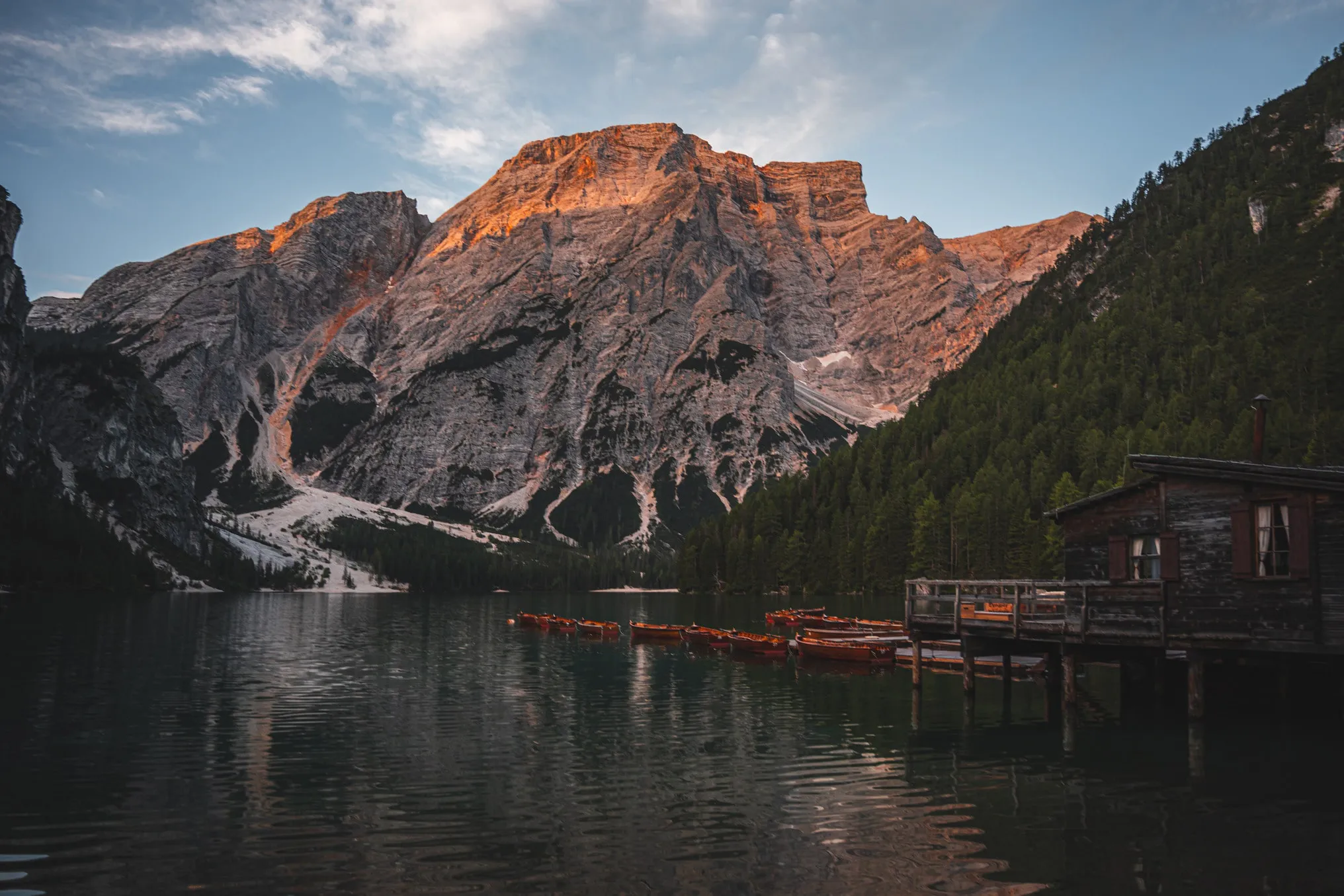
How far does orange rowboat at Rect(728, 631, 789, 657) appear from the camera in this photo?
73.6 meters

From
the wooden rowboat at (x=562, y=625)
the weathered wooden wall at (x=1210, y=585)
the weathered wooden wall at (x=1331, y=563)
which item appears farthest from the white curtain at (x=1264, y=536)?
the wooden rowboat at (x=562, y=625)

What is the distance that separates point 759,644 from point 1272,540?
152 ft

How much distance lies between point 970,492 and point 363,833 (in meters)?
149

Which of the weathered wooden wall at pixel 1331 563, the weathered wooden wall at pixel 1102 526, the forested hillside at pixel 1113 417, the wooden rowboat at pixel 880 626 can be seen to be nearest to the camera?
the weathered wooden wall at pixel 1331 563

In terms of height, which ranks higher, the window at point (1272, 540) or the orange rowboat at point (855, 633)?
the window at point (1272, 540)

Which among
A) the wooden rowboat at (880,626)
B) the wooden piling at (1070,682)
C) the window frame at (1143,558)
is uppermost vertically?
the window frame at (1143,558)

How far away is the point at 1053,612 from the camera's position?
43531 mm

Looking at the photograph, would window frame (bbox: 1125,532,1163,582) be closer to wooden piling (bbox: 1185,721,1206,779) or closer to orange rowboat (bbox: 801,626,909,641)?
wooden piling (bbox: 1185,721,1206,779)

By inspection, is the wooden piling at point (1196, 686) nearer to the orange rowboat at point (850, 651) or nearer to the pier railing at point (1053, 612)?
the pier railing at point (1053, 612)

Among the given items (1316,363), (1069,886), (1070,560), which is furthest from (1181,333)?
(1069,886)

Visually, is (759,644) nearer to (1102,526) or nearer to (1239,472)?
(1102,526)

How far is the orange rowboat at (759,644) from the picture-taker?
7356cm

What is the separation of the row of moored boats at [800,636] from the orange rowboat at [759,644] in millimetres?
51

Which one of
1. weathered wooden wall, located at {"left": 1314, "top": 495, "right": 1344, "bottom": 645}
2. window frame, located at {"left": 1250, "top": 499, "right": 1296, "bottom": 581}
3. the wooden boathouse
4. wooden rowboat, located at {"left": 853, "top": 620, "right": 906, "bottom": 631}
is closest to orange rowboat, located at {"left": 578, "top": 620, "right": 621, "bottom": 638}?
wooden rowboat, located at {"left": 853, "top": 620, "right": 906, "bottom": 631}
